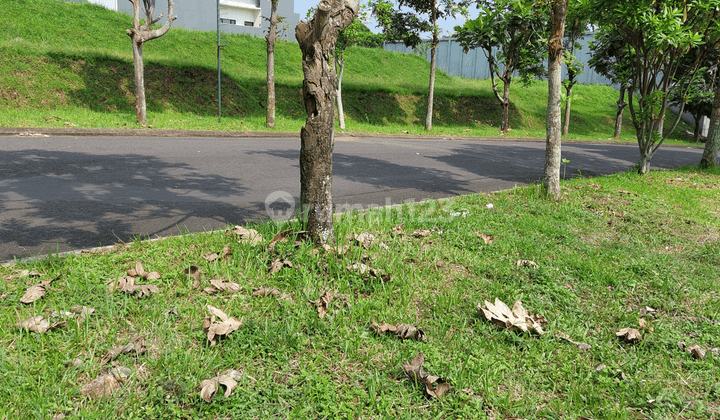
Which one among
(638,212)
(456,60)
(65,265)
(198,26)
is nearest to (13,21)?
(198,26)

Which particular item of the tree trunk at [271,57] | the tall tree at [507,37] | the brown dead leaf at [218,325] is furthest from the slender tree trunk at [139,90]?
the brown dead leaf at [218,325]

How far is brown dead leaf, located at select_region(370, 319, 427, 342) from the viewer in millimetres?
2912

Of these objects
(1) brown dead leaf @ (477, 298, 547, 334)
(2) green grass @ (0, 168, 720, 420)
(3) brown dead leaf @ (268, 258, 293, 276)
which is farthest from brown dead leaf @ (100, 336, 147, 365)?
(1) brown dead leaf @ (477, 298, 547, 334)

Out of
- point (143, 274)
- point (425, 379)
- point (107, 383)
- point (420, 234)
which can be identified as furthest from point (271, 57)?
point (425, 379)

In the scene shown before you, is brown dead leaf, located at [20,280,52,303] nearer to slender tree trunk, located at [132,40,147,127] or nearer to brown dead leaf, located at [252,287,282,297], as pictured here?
brown dead leaf, located at [252,287,282,297]

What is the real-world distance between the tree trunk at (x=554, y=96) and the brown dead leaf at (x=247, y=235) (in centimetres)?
425

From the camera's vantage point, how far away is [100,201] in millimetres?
5734

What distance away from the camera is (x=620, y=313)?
338 cm

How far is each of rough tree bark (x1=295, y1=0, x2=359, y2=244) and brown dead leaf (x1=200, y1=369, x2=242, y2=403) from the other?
5.56ft

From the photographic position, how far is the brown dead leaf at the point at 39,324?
2652 mm

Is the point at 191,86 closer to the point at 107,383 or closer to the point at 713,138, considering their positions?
the point at 713,138

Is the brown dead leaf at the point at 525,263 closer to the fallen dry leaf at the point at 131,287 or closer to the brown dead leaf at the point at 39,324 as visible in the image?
the fallen dry leaf at the point at 131,287

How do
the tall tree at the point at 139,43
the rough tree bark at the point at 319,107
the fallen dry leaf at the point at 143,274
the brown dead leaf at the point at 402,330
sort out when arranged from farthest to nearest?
the tall tree at the point at 139,43 < the rough tree bark at the point at 319,107 < the fallen dry leaf at the point at 143,274 < the brown dead leaf at the point at 402,330

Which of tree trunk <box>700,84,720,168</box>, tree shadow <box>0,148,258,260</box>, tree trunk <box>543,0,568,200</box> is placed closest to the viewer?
tree shadow <box>0,148,258,260</box>
